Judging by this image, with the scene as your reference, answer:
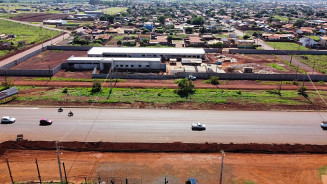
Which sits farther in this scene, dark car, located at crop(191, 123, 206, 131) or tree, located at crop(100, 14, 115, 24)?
tree, located at crop(100, 14, 115, 24)

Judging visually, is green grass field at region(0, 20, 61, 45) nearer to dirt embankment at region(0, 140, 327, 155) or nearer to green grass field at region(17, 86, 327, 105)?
green grass field at region(17, 86, 327, 105)

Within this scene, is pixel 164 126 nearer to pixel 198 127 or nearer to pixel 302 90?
pixel 198 127

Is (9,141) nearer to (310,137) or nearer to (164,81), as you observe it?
(164,81)

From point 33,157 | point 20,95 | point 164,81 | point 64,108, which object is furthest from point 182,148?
point 20,95

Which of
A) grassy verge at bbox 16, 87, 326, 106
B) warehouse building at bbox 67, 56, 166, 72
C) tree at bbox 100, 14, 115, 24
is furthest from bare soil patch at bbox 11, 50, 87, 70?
tree at bbox 100, 14, 115, 24

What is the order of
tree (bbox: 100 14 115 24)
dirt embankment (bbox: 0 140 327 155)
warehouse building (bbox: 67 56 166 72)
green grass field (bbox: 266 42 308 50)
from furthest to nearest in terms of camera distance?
1. tree (bbox: 100 14 115 24)
2. green grass field (bbox: 266 42 308 50)
3. warehouse building (bbox: 67 56 166 72)
4. dirt embankment (bbox: 0 140 327 155)

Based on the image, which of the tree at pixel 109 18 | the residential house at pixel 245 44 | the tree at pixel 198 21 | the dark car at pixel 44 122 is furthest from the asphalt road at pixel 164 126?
the tree at pixel 109 18

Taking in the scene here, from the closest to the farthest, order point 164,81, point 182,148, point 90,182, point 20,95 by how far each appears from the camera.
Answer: point 90,182 < point 182,148 < point 20,95 < point 164,81

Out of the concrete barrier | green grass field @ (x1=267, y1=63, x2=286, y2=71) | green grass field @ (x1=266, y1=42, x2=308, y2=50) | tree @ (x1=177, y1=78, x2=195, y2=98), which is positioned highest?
green grass field @ (x1=266, y1=42, x2=308, y2=50)
